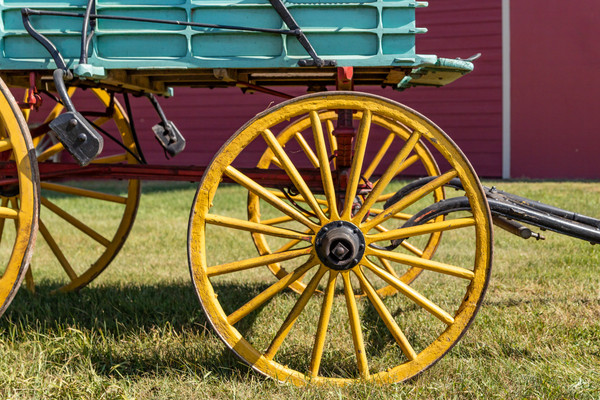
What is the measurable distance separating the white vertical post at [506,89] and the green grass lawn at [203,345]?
4258 millimetres

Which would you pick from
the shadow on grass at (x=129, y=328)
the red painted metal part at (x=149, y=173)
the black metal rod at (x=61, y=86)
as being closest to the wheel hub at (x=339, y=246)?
the red painted metal part at (x=149, y=173)

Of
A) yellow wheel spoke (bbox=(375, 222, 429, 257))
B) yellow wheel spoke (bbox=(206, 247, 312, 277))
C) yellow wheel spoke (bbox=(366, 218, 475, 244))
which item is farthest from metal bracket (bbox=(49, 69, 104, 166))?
yellow wheel spoke (bbox=(375, 222, 429, 257))

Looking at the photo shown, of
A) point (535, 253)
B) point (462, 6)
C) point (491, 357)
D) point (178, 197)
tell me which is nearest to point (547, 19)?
point (462, 6)

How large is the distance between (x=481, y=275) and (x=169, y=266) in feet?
8.92

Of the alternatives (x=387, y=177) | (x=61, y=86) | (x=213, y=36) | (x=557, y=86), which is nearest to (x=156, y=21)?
(x=213, y=36)

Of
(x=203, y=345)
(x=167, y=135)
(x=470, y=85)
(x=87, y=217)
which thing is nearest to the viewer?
(x=203, y=345)

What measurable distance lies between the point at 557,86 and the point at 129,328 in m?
6.83

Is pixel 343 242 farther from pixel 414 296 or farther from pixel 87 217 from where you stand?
pixel 87 217

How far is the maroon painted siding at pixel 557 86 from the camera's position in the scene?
308 inches

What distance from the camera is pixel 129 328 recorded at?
2.88 m

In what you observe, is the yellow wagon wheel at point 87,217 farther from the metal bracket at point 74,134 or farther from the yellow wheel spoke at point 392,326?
the yellow wheel spoke at point 392,326

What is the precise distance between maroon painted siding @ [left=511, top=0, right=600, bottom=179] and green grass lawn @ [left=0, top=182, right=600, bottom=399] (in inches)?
169

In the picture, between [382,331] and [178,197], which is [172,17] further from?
[178,197]

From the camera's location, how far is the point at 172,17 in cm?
230
